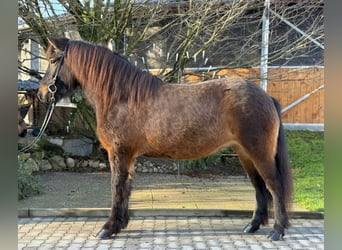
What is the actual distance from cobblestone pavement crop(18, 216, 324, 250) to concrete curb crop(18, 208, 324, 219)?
0.28 feet

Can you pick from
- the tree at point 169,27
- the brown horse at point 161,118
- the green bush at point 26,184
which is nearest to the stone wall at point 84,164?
the green bush at point 26,184

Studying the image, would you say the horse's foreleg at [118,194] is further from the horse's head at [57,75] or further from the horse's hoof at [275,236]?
the horse's hoof at [275,236]

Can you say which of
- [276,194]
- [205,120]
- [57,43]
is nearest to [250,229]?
[276,194]

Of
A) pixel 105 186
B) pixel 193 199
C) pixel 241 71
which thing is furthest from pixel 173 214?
pixel 241 71

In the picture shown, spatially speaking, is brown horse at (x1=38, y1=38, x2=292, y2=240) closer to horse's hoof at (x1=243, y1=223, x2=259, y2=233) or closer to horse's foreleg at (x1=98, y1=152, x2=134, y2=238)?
horse's foreleg at (x1=98, y1=152, x2=134, y2=238)

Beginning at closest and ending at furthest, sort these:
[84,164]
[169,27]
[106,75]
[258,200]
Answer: [106,75]
[258,200]
[169,27]
[84,164]

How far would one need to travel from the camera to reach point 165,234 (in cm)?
422

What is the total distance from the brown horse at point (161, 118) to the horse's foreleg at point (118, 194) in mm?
10

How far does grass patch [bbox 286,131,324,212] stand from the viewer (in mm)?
6039

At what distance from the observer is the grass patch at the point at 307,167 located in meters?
6.04

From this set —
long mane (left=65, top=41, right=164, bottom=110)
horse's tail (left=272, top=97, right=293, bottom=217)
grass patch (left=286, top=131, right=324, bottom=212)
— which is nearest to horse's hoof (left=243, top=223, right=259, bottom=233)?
horse's tail (left=272, top=97, right=293, bottom=217)

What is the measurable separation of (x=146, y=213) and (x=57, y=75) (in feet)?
7.29

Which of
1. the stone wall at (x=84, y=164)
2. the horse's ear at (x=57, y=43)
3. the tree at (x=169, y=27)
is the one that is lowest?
the stone wall at (x=84, y=164)

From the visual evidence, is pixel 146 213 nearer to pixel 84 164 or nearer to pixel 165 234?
pixel 165 234
